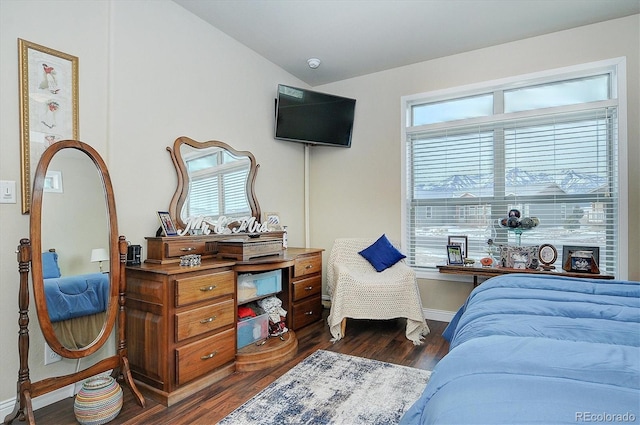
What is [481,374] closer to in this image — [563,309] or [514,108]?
[563,309]

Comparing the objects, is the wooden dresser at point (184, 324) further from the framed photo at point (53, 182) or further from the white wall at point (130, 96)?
the framed photo at point (53, 182)

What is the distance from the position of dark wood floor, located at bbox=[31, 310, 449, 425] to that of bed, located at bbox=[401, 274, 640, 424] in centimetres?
142

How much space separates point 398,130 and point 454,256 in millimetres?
1526

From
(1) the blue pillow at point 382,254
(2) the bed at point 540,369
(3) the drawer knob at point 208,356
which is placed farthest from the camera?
(1) the blue pillow at point 382,254

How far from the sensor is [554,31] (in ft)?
10.4

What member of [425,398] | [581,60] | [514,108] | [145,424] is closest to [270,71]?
[514,108]

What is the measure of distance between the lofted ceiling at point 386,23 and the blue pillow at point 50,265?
2.11 m

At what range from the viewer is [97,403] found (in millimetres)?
1823

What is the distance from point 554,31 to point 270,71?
2.79 meters

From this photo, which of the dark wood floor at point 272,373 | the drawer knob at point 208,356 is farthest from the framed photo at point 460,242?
the drawer knob at point 208,356

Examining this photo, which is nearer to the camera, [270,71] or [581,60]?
[581,60]

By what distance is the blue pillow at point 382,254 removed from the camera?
140 inches

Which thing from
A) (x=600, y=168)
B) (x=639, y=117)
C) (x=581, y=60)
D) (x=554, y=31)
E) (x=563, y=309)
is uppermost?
(x=554, y=31)

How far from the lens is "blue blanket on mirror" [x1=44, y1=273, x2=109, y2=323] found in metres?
1.88
